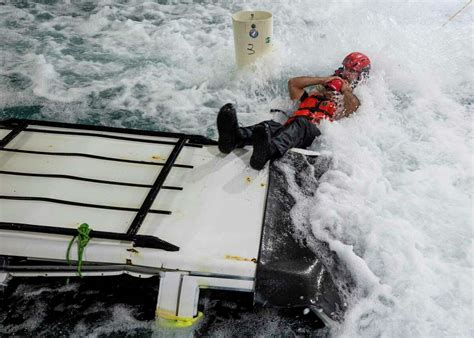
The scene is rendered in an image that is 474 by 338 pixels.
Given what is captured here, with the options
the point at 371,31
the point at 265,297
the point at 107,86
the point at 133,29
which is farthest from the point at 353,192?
the point at 133,29

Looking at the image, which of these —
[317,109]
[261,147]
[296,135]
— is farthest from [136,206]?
[317,109]

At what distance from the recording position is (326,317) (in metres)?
2.06

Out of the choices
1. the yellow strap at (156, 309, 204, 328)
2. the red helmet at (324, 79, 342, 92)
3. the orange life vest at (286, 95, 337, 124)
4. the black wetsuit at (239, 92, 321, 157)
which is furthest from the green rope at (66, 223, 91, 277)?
the red helmet at (324, 79, 342, 92)

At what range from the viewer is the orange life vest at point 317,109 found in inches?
145

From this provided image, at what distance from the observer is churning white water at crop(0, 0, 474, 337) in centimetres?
238

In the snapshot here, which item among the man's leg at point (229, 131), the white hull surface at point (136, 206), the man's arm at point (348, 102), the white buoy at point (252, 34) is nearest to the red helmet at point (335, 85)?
the man's arm at point (348, 102)

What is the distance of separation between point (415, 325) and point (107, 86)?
428cm

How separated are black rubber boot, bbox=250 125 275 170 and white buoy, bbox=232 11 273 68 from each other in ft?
6.36

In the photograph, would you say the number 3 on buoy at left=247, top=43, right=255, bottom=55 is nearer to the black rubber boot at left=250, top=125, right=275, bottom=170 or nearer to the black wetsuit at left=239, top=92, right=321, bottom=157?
the black wetsuit at left=239, top=92, right=321, bottom=157

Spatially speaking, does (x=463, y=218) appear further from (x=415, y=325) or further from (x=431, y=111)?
(x=431, y=111)

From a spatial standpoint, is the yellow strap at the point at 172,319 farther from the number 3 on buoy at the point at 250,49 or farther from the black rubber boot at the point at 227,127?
the number 3 on buoy at the point at 250,49

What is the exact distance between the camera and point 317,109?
3.72m

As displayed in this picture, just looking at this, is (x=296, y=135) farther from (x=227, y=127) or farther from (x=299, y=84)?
(x=299, y=84)

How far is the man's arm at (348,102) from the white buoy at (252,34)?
1093 mm
